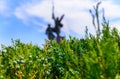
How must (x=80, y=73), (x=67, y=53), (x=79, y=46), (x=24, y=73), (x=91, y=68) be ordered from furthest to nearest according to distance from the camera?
(x=79, y=46), (x=67, y=53), (x=24, y=73), (x=80, y=73), (x=91, y=68)

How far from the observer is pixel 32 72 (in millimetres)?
6289

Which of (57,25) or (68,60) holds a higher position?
(57,25)

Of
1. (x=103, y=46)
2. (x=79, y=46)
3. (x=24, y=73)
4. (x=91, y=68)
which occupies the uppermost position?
(x=79, y=46)

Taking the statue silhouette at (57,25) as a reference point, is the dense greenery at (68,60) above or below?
below

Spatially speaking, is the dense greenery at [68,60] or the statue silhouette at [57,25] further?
the statue silhouette at [57,25]

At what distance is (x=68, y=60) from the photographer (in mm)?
6508

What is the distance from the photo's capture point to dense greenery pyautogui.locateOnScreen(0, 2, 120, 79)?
4.06m


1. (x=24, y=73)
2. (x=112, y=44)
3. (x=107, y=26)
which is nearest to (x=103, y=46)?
(x=112, y=44)

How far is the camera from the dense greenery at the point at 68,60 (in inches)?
160

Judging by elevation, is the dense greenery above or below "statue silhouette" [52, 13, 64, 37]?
below

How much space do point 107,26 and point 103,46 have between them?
1278 millimetres

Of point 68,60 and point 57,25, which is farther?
point 57,25

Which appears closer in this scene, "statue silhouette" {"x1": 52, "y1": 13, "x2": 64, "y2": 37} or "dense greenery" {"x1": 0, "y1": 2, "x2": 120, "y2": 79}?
"dense greenery" {"x1": 0, "y1": 2, "x2": 120, "y2": 79}

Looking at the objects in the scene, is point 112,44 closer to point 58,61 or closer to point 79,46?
point 58,61
